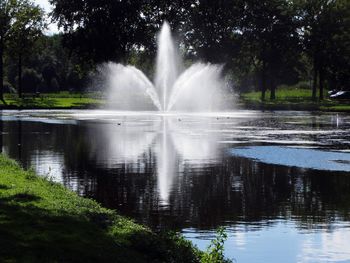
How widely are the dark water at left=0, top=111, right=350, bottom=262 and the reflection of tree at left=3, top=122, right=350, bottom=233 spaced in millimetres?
31

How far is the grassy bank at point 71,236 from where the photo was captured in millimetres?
10148

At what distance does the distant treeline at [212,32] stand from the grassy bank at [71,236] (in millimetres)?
79061

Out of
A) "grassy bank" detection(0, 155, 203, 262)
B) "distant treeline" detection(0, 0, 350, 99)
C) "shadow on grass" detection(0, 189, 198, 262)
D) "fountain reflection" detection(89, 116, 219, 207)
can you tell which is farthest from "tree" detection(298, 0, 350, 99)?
"shadow on grass" detection(0, 189, 198, 262)

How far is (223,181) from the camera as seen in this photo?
22312 millimetres

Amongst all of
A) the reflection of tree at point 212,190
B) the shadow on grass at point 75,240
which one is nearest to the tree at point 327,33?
the reflection of tree at point 212,190

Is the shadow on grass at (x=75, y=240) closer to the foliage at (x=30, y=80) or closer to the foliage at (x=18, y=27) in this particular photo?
the foliage at (x=18, y=27)

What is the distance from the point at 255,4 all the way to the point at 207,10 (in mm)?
8126

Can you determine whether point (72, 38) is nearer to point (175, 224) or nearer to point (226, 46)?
point (226, 46)

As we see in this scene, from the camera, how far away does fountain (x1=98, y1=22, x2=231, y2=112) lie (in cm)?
8488

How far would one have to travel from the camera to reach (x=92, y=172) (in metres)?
24.0

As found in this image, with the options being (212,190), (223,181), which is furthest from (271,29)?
(212,190)

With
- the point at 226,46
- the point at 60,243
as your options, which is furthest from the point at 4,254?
the point at 226,46

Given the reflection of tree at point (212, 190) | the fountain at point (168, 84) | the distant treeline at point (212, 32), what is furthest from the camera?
the distant treeline at point (212, 32)

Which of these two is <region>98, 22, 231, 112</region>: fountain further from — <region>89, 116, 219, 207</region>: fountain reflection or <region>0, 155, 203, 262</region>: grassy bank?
<region>0, 155, 203, 262</region>: grassy bank
